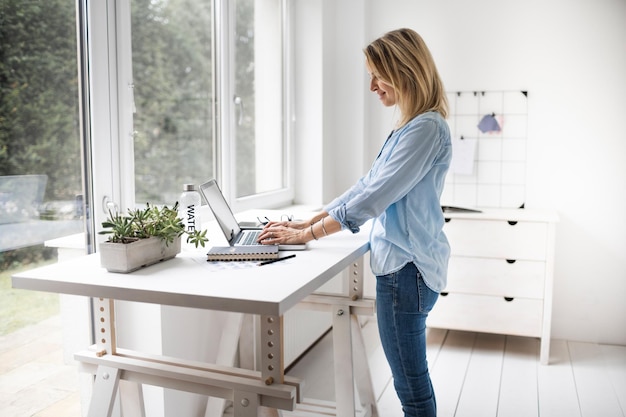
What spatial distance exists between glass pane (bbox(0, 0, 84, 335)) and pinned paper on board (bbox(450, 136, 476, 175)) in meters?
2.24

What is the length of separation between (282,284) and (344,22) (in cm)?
257

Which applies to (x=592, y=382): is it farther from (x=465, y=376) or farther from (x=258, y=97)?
(x=258, y=97)

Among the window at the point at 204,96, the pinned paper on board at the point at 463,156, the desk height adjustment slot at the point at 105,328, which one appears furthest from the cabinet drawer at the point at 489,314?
the desk height adjustment slot at the point at 105,328

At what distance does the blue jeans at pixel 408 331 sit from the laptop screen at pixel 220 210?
466mm

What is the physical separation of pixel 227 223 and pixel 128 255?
0.46m

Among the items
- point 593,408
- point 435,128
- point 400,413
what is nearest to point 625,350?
point 593,408

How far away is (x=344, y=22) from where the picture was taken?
3545 mm

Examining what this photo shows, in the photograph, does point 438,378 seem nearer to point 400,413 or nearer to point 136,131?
point 400,413

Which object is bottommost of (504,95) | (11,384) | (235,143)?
(11,384)

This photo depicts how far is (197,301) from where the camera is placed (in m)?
1.23

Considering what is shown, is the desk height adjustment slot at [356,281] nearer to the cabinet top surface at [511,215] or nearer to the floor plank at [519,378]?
the floor plank at [519,378]

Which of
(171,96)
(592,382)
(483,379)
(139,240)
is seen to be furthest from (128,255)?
(592,382)

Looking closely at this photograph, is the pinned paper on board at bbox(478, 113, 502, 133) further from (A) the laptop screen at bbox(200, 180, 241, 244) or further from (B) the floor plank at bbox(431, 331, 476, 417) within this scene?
(A) the laptop screen at bbox(200, 180, 241, 244)

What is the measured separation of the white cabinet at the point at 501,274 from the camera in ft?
9.93
